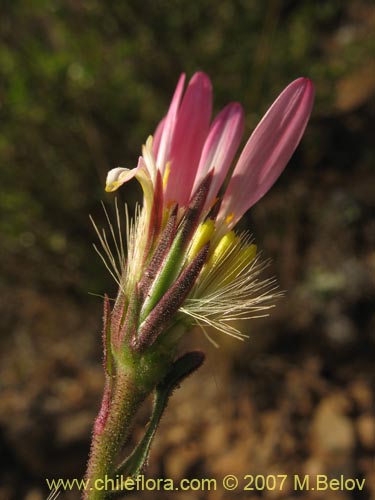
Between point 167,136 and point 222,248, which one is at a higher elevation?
point 167,136

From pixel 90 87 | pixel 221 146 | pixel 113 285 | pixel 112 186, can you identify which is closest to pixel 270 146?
pixel 221 146

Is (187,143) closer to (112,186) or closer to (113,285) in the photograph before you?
(112,186)

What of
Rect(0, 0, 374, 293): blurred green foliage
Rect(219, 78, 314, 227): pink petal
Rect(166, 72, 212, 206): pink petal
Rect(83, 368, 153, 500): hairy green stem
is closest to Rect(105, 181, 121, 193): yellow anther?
Rect(166, 72, 212, 206): pink petal

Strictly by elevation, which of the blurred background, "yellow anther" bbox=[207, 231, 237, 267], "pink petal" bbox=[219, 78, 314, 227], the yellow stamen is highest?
"pink petal" bbox=[219, 78, 314, 227]

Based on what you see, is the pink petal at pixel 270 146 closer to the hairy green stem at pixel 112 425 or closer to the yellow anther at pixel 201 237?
the yellow anther at pixel 201 237

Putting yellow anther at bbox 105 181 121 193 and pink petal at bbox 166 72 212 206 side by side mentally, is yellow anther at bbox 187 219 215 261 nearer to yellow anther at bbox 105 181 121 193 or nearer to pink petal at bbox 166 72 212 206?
pink petal at bbox 166 72 212 206

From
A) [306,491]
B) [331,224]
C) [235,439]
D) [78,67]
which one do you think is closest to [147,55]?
[78,67]
